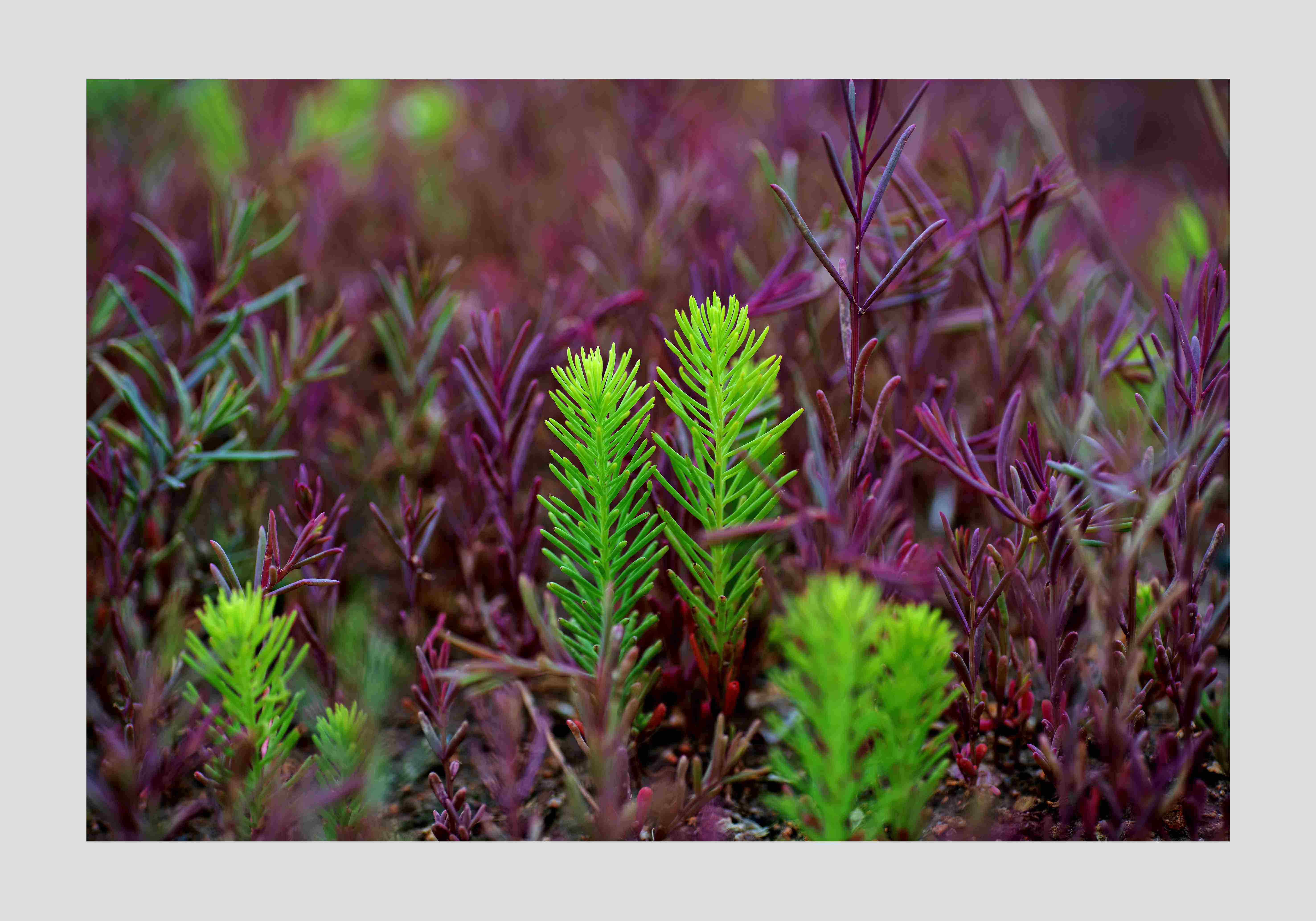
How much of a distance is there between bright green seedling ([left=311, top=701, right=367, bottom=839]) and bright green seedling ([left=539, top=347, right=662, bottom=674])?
0.13 metres

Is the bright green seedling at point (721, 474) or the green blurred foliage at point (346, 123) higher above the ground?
the green blurred foliage at point (346, 123)

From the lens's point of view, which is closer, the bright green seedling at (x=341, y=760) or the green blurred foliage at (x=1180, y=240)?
the bright green seedling at (x=341, y=760)

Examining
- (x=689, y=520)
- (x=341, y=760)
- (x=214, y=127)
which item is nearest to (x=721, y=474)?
(x=689, y=520)

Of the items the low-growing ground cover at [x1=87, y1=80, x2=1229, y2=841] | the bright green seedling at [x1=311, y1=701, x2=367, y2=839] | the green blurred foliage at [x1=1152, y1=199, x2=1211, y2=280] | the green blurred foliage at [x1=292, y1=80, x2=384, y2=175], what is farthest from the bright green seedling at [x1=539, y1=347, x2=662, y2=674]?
the green blurred foliage at [x1=292, y1=80, x2=384, y2=175]

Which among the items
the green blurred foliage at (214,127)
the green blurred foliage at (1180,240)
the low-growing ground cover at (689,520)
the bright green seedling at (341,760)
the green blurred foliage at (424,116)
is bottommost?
the bright green seedling at (341,760)

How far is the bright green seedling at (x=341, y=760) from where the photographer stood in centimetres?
48

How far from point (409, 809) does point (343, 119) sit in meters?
0.77

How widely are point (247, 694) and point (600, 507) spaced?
209mm

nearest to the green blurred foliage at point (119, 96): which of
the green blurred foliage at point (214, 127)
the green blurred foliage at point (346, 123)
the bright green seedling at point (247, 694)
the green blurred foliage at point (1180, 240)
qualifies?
the green blurred foliage at point (214, 127)

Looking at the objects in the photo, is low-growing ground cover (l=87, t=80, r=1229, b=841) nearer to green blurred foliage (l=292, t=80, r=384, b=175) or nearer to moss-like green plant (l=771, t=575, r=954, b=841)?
moss-like green plant (l=771, t=575, r=954, b=841)

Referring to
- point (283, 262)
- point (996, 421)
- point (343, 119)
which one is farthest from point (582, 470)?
point (343, 119)

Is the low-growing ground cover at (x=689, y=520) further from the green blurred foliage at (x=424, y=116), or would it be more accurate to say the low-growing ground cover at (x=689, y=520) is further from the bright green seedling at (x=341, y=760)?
the green blurred foliage at (x=424, y=116)

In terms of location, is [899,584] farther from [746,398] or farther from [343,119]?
[343,119]

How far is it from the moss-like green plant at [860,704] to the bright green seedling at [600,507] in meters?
0.09
